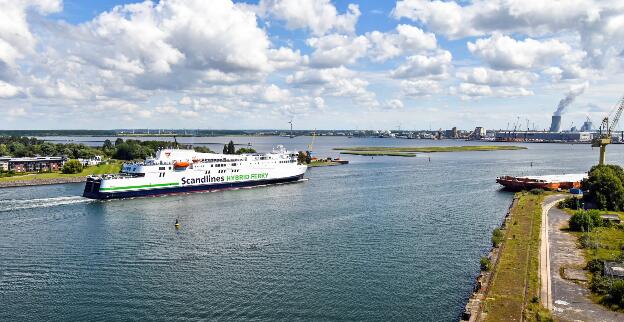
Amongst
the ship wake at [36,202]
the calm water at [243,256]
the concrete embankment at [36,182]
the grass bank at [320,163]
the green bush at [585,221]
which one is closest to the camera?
the calm water at [243,256]

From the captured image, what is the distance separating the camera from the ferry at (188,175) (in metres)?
68.9

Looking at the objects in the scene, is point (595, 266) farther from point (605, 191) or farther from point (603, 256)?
point (605, 191)

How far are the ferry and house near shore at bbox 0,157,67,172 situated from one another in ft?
116

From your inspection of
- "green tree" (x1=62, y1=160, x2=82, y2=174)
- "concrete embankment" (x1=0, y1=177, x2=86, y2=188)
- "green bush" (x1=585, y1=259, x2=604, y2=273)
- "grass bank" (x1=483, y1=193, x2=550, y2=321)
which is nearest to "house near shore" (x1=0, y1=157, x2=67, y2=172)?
"green tree" (x1=62, y1=160, x2=82, y2=174)

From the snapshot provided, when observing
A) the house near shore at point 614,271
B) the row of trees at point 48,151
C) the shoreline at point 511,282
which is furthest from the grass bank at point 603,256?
the row of trees at point 48,151

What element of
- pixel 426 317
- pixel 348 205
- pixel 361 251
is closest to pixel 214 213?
pixel 348 205

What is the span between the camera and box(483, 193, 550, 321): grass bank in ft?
81.9

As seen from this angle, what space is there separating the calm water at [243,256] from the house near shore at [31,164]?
113 feet

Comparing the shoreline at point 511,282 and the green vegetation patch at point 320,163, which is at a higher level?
the green vegetation patch at point 320,163

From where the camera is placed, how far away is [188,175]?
7594cm

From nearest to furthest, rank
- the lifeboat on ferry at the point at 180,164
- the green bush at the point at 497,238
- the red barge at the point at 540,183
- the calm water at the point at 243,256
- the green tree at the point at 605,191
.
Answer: the calm water at the point at 243,256 < the green bush at the point at 497,238 < the green tree at the point at 605,191 < the lifeboat on ferry at the point at 180,164 < the red barge at the point at 540,183

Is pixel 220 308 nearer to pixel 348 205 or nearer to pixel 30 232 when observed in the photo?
pixel 30 232

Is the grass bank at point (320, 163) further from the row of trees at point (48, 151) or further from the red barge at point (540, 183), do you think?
the row of trees at point (48, 151)

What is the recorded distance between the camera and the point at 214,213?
58406 millimetres
